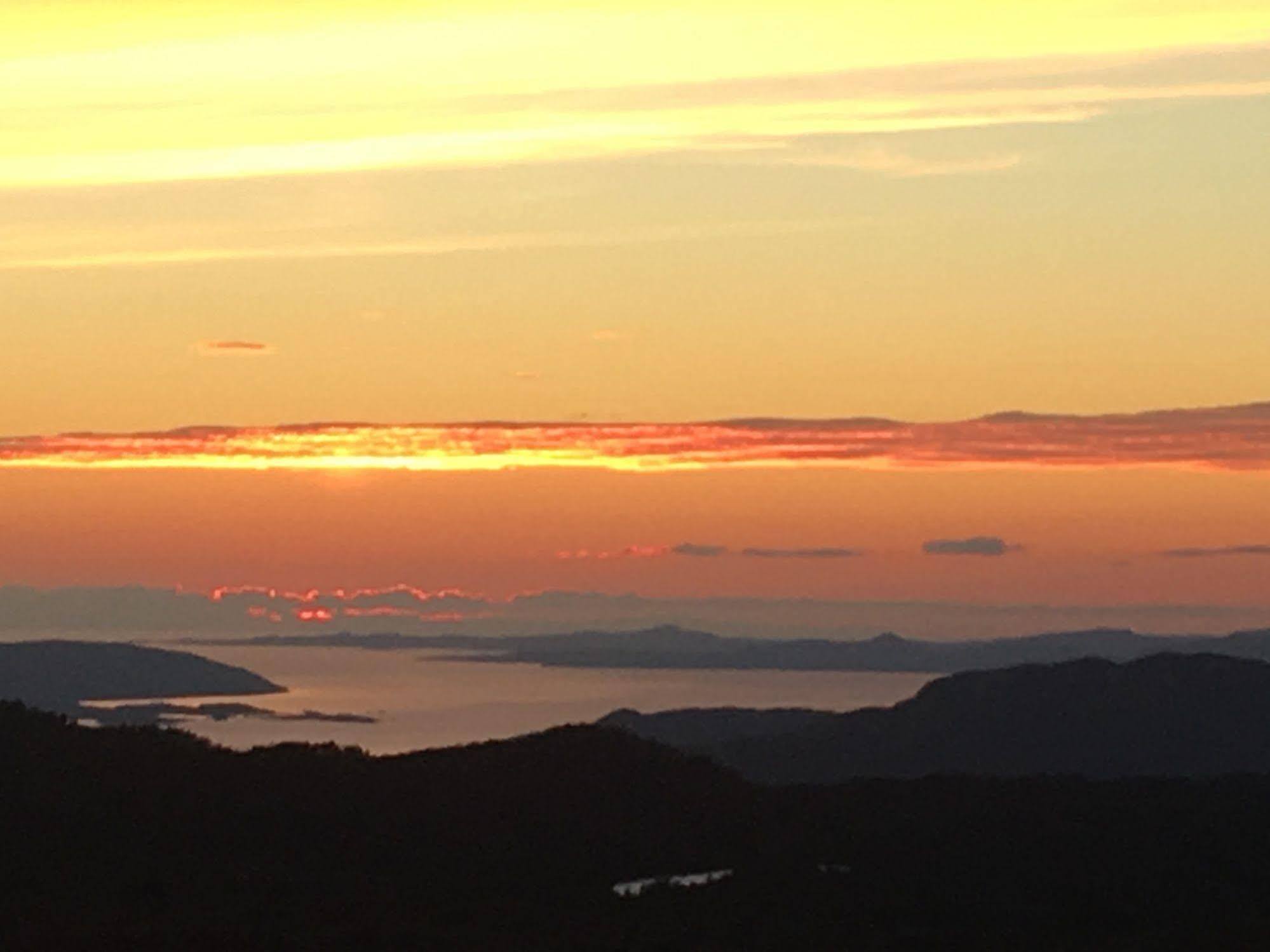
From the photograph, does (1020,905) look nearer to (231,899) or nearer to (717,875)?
(717,875)

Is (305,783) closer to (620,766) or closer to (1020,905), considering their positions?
(620,766)

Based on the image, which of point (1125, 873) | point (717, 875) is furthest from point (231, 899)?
point (1125, 873)

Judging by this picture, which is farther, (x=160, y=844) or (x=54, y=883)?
(x=160, y=844)

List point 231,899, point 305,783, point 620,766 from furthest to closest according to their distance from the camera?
1. point 620,766
2. point 305,783
3. point 231,899

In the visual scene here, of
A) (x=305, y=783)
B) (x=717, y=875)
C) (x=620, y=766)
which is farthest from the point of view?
(x=620, y=766)

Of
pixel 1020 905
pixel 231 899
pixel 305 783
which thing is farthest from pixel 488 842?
pixel 1020 905

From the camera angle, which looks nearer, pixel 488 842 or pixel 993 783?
pixel 488 842
